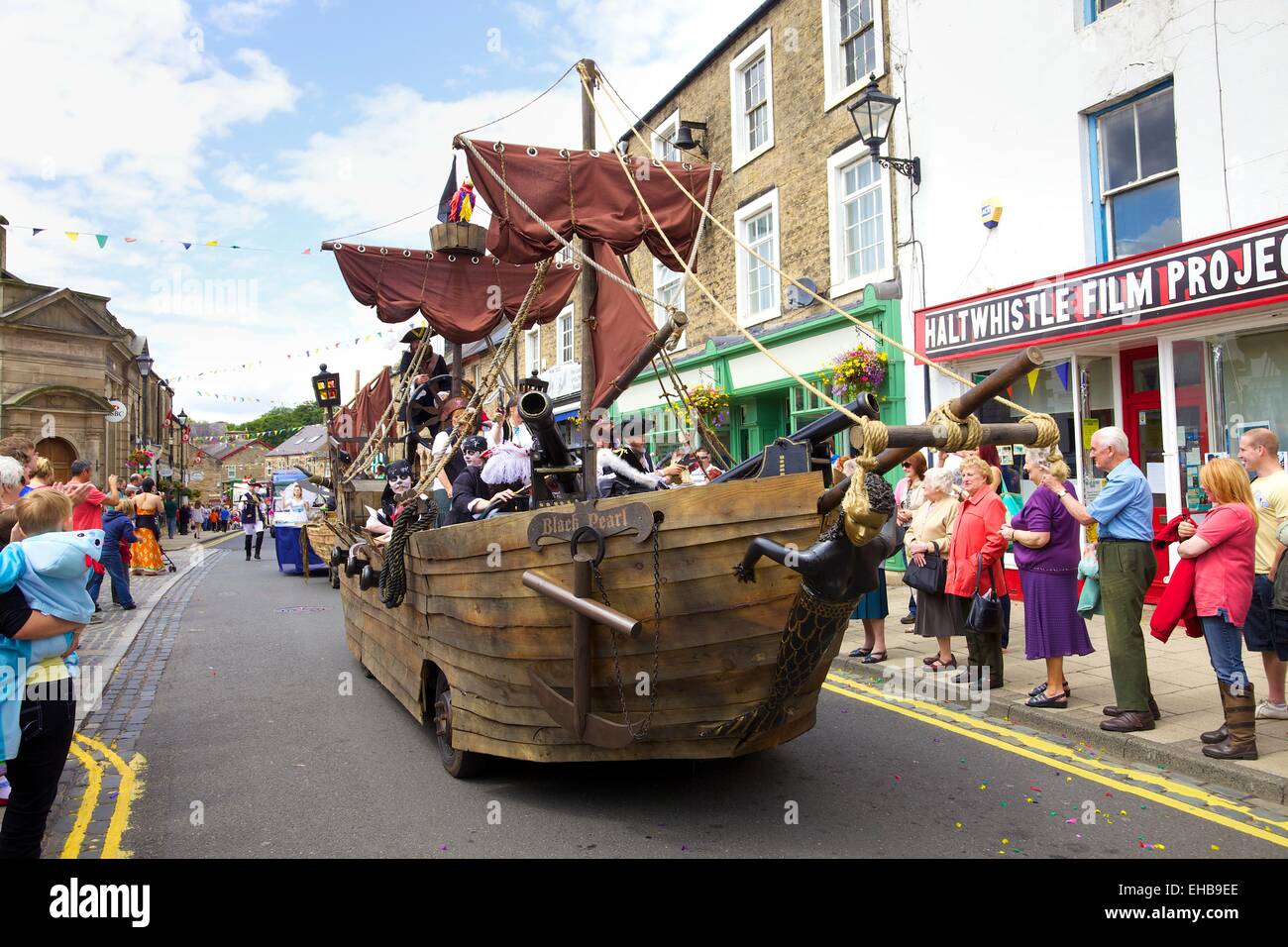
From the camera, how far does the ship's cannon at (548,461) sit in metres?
4.30

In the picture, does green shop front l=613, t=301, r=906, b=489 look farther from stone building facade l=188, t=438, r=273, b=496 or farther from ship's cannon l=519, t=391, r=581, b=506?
stone building facade l=188, t=438, r=273, b=496

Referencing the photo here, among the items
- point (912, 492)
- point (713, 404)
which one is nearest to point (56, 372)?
point (713, 404)

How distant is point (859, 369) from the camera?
12.1m

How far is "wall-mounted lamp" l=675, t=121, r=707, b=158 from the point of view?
1667 cm

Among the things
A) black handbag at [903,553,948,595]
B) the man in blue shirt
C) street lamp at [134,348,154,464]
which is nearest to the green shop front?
black handbag at [903,553,948,595]

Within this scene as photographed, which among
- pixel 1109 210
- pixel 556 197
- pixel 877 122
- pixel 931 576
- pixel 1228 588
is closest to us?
pixel 1228 588

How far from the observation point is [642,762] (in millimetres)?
4926

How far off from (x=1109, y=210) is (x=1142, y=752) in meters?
7.06

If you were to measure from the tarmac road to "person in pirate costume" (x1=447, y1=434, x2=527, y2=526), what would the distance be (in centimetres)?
151

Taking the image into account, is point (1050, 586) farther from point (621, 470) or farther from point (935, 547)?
point (621, 470)

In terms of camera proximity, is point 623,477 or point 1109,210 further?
point 1109,210
